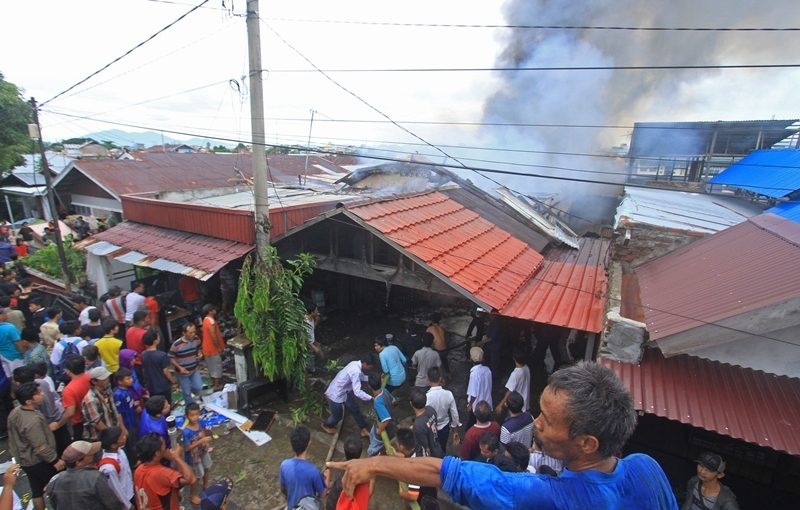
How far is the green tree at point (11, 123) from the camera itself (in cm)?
2050

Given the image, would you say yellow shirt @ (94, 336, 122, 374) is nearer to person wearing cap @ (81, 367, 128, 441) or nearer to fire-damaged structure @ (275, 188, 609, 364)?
person wearing cap @ (81, 367, 128, 441)

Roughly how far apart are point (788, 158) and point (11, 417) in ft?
68.8

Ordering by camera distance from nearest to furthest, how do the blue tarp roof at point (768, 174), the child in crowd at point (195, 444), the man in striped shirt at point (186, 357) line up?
the child in crowd at point (195, 444) → the man in striped shirt at point (186, 357) → the blue tarp roof at point (768, 174)

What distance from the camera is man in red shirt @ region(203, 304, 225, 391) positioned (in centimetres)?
756

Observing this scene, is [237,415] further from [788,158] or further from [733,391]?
[788,158]

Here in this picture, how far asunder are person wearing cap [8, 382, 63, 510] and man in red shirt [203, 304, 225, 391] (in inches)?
119

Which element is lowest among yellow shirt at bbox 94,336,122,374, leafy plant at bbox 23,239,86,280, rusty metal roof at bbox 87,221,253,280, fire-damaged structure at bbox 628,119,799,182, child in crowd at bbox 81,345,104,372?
leafy plant at bbox 23,239,86,280

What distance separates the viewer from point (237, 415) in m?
7.13

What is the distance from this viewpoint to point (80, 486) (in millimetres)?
3582

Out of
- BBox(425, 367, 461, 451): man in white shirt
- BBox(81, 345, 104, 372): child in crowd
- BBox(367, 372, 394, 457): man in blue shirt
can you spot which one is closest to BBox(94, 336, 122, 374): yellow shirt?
BBox(81, 345, 104, 372): child in crowd

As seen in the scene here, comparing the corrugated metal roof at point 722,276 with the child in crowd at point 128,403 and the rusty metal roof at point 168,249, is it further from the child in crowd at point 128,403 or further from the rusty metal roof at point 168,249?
the rusty metal roof at point 168,249

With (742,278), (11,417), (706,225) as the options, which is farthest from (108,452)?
(706,225)

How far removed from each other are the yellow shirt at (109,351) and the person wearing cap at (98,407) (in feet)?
4.01

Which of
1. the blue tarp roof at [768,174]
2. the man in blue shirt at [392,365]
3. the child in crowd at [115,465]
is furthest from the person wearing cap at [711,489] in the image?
the blue tarp roof at [768,174]
